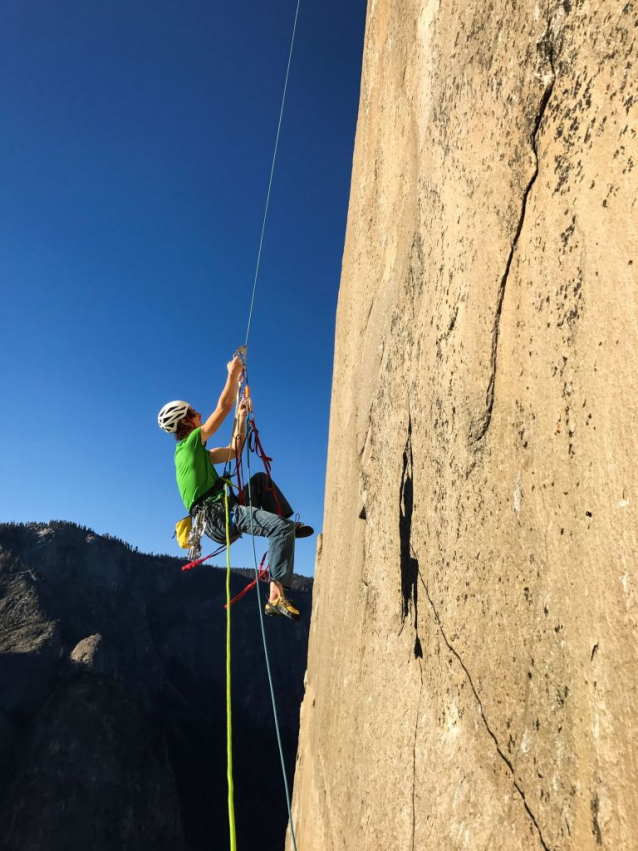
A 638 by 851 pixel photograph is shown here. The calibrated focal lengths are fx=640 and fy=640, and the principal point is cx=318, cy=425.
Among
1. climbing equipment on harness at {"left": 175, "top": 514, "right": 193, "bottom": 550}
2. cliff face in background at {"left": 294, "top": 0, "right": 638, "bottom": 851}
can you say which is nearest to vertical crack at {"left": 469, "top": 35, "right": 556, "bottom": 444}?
cliff face in background at {"left": 294, "top": 0, "right": 638, "bottom": 851}

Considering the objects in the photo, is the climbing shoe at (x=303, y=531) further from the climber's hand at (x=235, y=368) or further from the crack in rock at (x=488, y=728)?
the crack in rock at (x=488, y=728)

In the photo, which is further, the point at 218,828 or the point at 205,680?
the point at 205,680

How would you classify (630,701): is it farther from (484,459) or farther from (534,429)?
(484,459)

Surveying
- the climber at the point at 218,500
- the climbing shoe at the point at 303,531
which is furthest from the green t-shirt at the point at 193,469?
the climbing shoe at the point at 303,531

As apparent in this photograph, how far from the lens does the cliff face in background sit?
1.54 m

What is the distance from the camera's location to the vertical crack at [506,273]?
2.04m

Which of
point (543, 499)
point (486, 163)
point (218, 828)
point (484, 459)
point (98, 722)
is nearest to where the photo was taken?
point (543, 499)

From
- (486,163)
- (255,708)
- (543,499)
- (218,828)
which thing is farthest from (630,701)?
(255,708)

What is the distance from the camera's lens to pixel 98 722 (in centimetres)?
2919

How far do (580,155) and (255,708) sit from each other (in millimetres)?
43448

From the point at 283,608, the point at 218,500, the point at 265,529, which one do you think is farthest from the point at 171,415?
the point at 283,608

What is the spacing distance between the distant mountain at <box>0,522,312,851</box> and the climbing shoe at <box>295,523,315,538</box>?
87.6 ft

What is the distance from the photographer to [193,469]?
15.3 feet

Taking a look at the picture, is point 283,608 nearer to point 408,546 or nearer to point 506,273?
point 408,546
